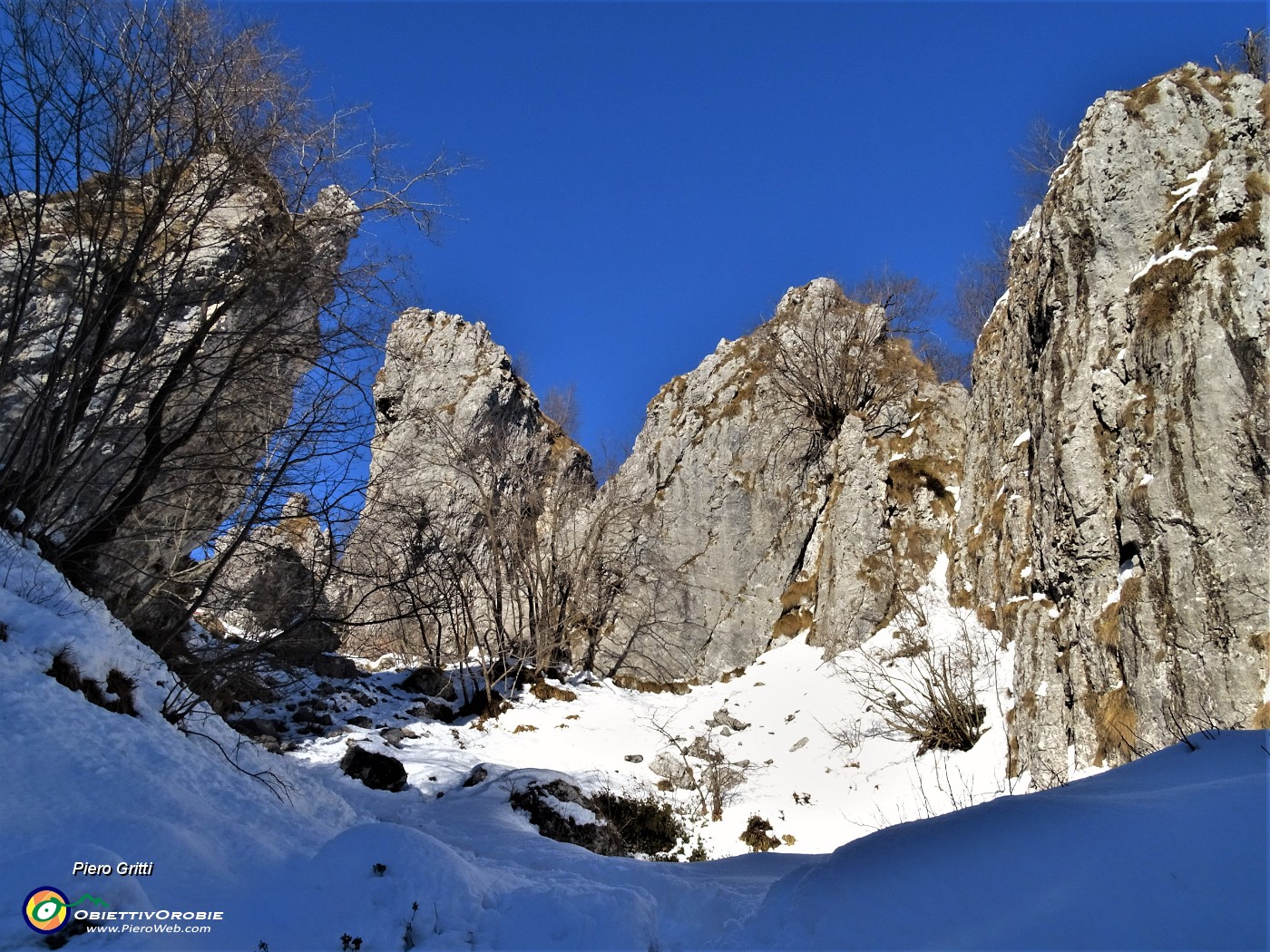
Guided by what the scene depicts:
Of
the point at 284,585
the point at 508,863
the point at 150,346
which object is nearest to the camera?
the point at 508,863

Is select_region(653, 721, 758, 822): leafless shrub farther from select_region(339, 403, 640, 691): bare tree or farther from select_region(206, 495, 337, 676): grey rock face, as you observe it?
select_region(206, 495, 337, 676): grey rock face

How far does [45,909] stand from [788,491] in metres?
18.1

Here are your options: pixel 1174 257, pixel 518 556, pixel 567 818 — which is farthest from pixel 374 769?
pixel 1174 257

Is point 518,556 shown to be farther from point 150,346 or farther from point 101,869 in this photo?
point 101,869

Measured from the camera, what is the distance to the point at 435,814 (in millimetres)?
8055

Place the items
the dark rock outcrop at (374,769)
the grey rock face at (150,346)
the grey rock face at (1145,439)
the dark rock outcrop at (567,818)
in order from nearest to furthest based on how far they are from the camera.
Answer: the grey rock face at (150,346) → the grey rock face at (1145,439) → the dark rock outcrop at (567,818) → the dark rock outcrop at (374,769)

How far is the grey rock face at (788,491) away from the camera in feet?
51.6

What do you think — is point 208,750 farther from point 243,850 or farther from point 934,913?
point 934,913

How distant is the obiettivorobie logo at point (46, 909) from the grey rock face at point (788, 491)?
45.8 ft

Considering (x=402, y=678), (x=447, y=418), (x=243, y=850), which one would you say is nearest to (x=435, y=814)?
(x=243, y=850)

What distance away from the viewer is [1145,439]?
7.98 meters

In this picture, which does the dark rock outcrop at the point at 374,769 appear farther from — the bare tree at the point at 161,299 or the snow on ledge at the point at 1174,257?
the snow on ledge at the point at 1174,257

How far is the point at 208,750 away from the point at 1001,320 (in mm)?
14533

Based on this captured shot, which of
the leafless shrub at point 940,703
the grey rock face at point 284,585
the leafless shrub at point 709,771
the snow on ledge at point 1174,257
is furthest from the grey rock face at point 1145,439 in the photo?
the grey rock face at point 284,585
